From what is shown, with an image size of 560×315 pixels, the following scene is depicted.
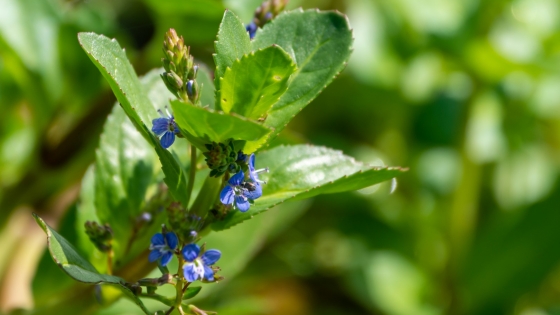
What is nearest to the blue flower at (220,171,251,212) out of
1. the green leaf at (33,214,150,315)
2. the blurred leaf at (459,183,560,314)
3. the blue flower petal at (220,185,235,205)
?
the blue flower petal at (220,185,235,205)

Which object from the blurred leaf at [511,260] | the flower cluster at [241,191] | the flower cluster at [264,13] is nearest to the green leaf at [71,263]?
the flower cluster at [241,191]

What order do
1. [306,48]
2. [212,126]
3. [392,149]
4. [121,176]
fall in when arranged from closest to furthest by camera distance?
[212,126]
[306,48]
[121,176]
[392,149]

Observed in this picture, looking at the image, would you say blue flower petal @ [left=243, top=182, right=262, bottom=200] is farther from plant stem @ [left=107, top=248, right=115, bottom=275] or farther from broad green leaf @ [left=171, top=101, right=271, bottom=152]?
plant stem @ [left=107, top=248, right=115, bottom=275]

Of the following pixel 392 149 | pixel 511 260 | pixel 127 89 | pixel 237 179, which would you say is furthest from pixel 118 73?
pixel 392 149

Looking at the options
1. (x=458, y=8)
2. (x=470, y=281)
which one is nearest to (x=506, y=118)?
(x=458, y=8)

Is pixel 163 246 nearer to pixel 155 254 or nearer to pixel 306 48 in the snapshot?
pixel 155 254
